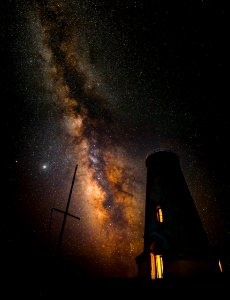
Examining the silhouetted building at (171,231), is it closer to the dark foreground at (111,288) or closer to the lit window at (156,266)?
the lit window at (156,266)

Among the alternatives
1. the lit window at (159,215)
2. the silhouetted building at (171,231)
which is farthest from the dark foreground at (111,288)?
the lit window at (159,215)

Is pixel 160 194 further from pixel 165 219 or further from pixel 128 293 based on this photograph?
pixel 128 293

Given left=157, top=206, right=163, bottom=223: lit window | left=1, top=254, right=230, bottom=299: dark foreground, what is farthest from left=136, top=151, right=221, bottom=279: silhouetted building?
left=1, top=254, right=230, bottom=299: dark foreground

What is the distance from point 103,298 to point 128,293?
1085 mm

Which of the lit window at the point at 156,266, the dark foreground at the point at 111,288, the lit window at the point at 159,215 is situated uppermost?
the lit window at the point at 159,215

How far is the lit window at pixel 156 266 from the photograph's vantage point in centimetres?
1288

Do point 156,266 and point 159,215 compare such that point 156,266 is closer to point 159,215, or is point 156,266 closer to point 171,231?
point 171,231

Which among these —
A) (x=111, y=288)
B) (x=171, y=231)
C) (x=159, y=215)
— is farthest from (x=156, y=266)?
(x=111, y=288)

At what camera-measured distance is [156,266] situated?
13.3 m

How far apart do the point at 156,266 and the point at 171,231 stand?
8.16 ft

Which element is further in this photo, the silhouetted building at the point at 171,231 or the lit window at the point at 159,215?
the lit window at the point at 159,215

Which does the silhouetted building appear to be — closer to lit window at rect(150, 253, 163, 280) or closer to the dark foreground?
lit window at rect(150, 253, 163, 280)

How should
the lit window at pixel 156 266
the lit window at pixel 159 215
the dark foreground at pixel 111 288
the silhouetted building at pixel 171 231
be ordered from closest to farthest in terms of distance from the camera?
the dark foreground at pixel 111 288, the silhouetted building at pixel 171 231, the lit window at pixel 156 266, the lit window at pixel 159 215

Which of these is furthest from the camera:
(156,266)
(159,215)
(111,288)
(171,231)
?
(159,215)
